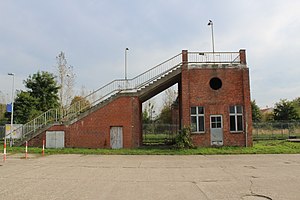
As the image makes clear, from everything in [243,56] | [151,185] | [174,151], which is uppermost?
[243,56]

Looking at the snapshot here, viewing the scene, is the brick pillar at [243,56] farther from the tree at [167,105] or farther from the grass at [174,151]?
the tree at [167,105]

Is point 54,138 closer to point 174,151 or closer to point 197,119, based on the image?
point 174,151

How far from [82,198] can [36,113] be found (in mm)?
26849

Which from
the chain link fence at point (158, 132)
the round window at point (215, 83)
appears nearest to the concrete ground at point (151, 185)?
the round window at point (215, 83)

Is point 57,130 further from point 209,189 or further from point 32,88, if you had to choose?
point 209,189

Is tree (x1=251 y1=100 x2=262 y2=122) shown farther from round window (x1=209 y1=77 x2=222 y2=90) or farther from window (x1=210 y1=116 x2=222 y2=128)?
window (x1=210 y1=116 x2=222 y2=128)

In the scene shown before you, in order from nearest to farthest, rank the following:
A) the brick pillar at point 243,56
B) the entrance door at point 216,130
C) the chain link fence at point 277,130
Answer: the entrance door at point 216,130
the brick pillar at point 243,56
the chain link fence at point 277,130

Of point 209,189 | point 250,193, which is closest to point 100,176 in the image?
point 209,189

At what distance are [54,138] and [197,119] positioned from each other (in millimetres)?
11747

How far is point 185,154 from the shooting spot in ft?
64.8

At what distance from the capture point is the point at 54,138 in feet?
73.4

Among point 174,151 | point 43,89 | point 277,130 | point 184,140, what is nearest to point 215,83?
point 184,140

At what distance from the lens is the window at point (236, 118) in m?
22.3

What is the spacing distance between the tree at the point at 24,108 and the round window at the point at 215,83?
20.0m
